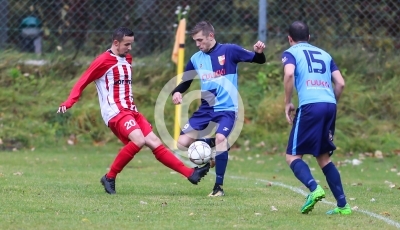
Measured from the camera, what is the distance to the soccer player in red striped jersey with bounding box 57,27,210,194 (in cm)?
855

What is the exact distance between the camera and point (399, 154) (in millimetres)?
14125

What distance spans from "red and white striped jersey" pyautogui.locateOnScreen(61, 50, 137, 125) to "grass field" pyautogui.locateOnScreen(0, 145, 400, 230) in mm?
879

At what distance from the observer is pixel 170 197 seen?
8.20 meters

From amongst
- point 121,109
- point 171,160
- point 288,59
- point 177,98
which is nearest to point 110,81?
point 121,109

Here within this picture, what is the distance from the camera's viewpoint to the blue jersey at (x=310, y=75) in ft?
23.3

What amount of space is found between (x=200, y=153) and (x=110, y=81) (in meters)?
1.20

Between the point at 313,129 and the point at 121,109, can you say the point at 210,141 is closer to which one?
the point at 121,109

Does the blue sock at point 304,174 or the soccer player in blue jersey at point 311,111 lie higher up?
the soccer player in blue jersey at point 311,111

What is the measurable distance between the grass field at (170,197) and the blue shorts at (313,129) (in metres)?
0.56

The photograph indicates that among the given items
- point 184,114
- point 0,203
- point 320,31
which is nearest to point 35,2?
point 184,114

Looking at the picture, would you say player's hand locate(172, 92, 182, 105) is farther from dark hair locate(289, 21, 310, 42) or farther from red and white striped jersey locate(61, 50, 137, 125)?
dark hair locate(289, 21, 310, 42)

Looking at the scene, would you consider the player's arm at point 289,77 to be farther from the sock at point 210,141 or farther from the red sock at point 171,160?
the sock at point 210,141

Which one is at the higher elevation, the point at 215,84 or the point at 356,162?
the point at 215,84

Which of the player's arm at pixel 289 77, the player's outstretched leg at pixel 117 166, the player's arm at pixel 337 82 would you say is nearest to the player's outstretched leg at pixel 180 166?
the player's outstretched leg at pixel 117 166
